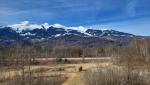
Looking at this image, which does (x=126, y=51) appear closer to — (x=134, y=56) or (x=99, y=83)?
(x=134, y=56)

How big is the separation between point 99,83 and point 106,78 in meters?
0.50

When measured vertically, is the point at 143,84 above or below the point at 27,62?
below

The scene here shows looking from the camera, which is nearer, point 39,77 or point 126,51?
point 39,77

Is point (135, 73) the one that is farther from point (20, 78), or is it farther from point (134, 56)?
point (134, 56)

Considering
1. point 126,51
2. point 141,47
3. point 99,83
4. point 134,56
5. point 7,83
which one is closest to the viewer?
point 7,83

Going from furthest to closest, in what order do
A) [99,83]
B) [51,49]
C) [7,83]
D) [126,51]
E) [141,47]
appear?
[51,49] < [141,47] < [126,51] < [99,83] < [7,83]

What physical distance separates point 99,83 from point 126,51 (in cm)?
2487

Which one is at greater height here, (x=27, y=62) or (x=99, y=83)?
(x=27, y=62)

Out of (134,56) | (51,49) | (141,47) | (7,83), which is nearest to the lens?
(7,83)

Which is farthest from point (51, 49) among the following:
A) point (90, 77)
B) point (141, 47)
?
point (90, 77)

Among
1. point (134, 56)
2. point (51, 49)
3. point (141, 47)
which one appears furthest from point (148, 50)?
point (51, 49)

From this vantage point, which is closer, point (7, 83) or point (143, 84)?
point (7, 83)

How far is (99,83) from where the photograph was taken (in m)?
18.8

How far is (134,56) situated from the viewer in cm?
3816
